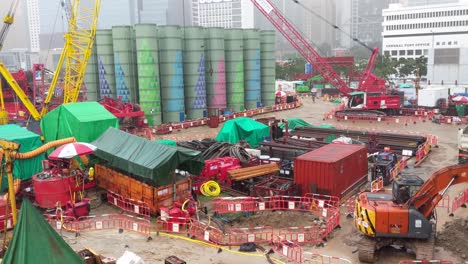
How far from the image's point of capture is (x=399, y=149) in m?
32.2

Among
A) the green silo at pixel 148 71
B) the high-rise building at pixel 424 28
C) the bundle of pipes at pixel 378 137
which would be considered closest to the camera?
the bundle of pipes at pixel 378 137

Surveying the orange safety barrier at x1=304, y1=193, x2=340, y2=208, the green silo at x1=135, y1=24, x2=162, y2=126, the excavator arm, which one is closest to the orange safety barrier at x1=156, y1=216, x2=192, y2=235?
the orange safety barrier at x1=304, y1=193, x2=340, y2=208

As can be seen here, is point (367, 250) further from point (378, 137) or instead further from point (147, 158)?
point (378, 137)

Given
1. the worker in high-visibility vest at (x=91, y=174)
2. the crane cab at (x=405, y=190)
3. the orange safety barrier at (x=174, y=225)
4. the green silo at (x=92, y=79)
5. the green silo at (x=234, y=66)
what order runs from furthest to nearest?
the green silo at (x=234, y=66) → the green silo at (x=92, y=79) → the worker in high-visibility vest at (x=91, y=174) → the orange safety barrier at (x=174, y=225) → the crane cab at (x=405, y=190)

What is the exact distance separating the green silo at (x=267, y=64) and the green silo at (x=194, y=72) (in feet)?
34.1

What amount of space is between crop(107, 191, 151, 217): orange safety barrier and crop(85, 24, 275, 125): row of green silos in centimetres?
2615

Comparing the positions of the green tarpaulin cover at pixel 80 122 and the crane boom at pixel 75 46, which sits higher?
the crane boom at pixel 75 46

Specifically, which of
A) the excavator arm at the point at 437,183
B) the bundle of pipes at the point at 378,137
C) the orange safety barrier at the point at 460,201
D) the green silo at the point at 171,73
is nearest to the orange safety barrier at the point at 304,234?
the excavator arm at the point at 437,183

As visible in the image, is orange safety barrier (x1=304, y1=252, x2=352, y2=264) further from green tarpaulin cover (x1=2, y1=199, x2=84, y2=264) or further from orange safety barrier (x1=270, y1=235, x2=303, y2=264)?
green tarpaulin cover (x1=2, y1=199, x2=84, y2=264)

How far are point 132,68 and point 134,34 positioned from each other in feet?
12.6

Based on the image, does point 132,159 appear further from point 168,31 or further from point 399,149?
point 168,31

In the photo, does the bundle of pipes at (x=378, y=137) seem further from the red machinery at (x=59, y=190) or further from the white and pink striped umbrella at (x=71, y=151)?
the red machinery at (x=59, y=190)

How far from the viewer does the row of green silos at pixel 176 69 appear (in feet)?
160

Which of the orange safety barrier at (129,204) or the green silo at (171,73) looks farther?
the green silo at (171,73)
